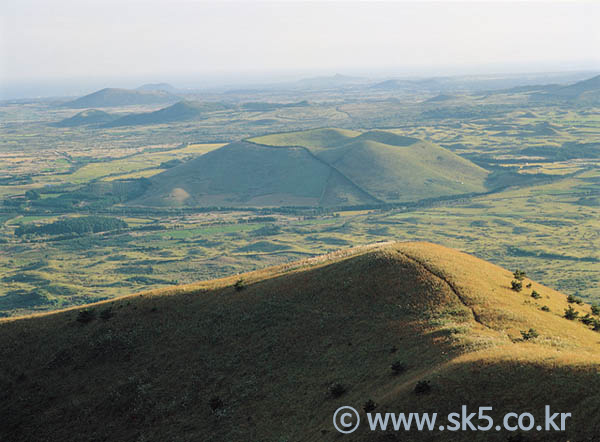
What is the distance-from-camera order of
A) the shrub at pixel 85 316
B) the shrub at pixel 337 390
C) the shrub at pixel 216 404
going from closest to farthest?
the shrub at pixel 337 390
the shrub at pixel 216 404
the shrub at pixel 85 316

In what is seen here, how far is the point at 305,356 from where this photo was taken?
4988 cm

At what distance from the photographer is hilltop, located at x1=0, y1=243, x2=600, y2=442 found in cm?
3581

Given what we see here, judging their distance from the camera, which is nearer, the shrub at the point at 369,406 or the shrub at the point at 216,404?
the shrub at the point at 369,406

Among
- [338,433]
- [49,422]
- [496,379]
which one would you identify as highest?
[496,379]

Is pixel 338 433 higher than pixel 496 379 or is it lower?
lower

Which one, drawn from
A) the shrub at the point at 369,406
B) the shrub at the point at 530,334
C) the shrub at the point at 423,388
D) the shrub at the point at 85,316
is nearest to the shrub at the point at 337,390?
the shrub at the point at 369,406

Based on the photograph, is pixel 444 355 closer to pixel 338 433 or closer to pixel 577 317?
pixel 338 433

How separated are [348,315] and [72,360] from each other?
29473 millimetres

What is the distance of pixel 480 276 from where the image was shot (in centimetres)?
5878

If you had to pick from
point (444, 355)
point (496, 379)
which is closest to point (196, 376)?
point (444, 355)

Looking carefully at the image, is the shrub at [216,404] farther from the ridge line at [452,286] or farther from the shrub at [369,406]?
the ridge line at [452,286]

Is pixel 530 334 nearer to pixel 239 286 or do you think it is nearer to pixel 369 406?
pixel 369 406

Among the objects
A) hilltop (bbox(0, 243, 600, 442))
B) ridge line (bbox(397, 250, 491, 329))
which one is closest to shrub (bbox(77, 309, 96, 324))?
hilltop (bbox(0, 243, 600, 442))

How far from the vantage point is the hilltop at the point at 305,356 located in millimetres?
35812
